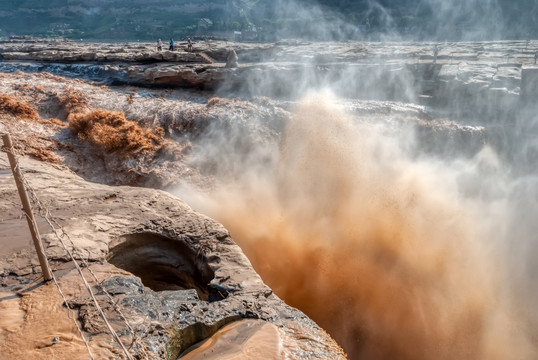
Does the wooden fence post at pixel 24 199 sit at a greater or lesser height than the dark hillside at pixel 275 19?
lesser

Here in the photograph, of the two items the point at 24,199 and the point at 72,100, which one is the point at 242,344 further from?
the point at 72,100

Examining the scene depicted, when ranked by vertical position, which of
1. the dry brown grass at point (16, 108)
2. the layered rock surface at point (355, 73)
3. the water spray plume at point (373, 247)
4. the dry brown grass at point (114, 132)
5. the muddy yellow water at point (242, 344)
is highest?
the layered rock surface at point (355, 73)

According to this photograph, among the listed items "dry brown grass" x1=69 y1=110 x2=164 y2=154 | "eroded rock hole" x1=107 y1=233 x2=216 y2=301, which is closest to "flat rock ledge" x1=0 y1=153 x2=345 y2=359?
"eroded rock hole" x1=107 y1=233 x2=216 y2=301

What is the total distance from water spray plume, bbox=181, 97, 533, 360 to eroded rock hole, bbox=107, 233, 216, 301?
1.91 m

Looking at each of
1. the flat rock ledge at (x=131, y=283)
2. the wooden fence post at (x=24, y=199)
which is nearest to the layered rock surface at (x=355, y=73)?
the flat rock ledge at (x=131, y=283)

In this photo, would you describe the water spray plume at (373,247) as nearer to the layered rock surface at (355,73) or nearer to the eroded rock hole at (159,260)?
the eroded rock hole at (159,260)

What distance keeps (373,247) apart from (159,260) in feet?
12.6

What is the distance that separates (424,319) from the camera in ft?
20.5

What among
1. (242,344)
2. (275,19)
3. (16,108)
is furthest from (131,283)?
(275,19)

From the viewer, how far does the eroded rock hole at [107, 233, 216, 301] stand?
4.76 metres

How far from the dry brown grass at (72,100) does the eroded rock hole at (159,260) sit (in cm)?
695

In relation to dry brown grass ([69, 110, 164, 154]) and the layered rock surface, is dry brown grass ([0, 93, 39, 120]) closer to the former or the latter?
dry brown grass ([69, 110, 164, 154])

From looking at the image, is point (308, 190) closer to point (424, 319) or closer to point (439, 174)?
point (439, 174)

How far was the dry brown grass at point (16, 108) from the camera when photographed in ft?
31.2
